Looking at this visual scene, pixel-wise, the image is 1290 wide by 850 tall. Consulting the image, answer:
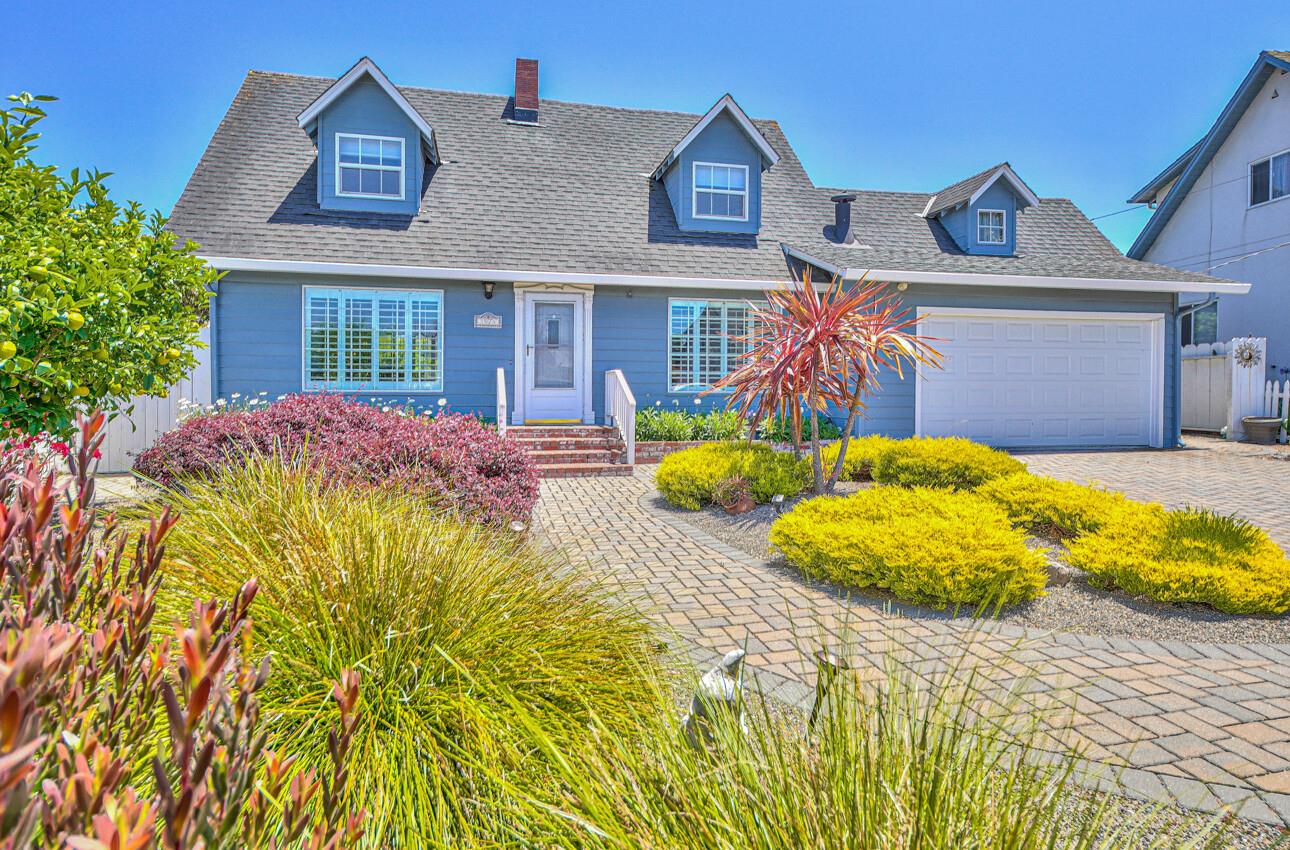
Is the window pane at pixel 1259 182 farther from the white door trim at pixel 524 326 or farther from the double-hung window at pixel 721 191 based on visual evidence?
the white door trim at pixel 524 326

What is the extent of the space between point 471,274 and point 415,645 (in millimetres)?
9969

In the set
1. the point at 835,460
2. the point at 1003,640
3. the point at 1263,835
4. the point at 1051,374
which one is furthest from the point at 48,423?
the point at 1051,374

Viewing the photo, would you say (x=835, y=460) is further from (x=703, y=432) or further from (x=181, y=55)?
(x=181, y=55)

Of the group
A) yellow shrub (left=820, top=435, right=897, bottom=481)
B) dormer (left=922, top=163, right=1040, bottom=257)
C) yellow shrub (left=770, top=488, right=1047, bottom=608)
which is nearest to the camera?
yellow shrub (left=770, top=488, right=1047, bottom=608)

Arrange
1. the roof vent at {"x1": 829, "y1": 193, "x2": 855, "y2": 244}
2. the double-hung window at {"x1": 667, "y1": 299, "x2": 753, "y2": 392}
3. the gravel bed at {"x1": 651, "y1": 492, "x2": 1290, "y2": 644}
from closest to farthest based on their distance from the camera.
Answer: the gravel bed at {"x1": 651, "y1": 492, "x2": 1290, "y2": 644}, the double-hung window at {"x1": 667, "y1": 299, "x2": 753, "y2": 392}, the roof vent at {"x1": 829, "y1": 193, "x2": 855, "y2": 244}

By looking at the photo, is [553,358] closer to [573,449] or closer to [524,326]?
[524,326]

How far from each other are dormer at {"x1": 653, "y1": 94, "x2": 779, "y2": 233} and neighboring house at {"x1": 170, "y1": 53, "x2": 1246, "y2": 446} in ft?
0.13

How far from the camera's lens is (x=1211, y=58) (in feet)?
58.4

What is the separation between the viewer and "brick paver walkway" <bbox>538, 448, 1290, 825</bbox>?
261cm

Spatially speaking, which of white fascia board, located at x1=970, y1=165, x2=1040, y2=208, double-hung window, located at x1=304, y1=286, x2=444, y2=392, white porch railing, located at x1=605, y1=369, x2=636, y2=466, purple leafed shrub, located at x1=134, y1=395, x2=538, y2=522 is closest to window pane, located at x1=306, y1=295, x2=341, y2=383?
double-hung window, located at x1=304, y1=286, x2=444, y2=392

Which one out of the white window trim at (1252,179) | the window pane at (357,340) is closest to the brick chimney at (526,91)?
the window pane at (357,340)

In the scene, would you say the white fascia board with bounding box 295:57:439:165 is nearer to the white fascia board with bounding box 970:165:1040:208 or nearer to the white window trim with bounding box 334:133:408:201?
the white window trim with bounding box 334:133:408:201

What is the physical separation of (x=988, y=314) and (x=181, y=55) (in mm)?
14125

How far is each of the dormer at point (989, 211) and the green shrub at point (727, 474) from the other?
9.27 metres
